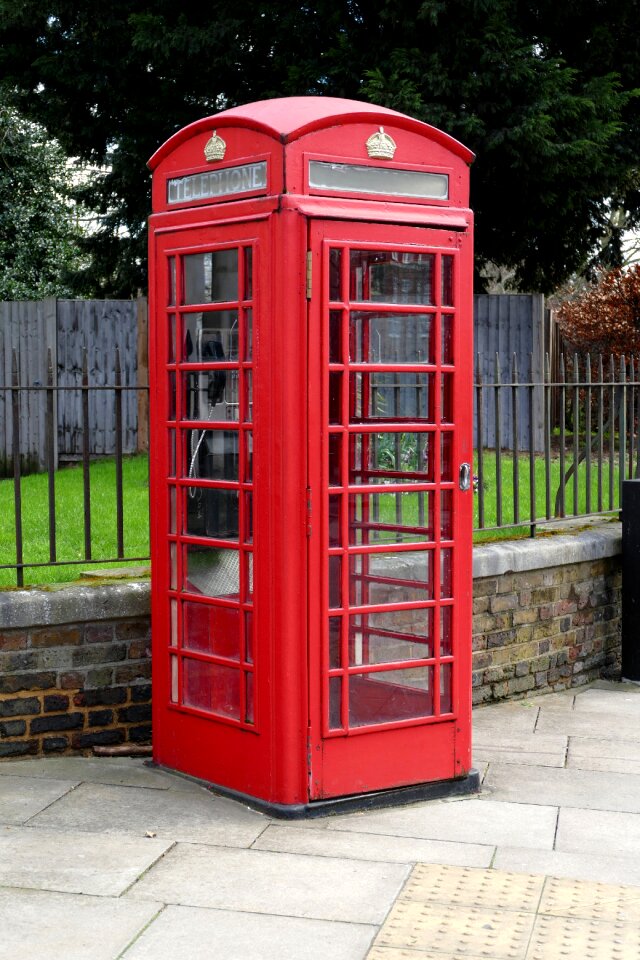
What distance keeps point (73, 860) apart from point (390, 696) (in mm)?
1447

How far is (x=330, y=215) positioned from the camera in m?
4.69

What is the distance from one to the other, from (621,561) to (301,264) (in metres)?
4.11

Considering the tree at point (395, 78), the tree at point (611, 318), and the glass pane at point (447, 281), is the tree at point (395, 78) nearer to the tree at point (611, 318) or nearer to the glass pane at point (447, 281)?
the tree at point (611, 318)

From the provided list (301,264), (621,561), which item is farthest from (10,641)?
(621,561)

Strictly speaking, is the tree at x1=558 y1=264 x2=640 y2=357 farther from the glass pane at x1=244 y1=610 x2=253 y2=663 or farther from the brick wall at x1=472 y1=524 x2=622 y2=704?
the glass pane at x1=244 y1=610 x2=253 y2=663

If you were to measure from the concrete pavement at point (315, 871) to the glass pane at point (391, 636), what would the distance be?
2.07ft

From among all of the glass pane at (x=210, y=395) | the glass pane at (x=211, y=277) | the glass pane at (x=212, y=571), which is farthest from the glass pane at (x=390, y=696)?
the glass pane at (x=211, y=277)

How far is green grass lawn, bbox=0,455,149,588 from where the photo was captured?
728 cm

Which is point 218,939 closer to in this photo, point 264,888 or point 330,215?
point 264,888

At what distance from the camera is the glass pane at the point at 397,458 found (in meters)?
5.03

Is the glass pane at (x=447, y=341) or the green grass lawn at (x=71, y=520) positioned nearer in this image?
the glass pane at (x=447, y=341)

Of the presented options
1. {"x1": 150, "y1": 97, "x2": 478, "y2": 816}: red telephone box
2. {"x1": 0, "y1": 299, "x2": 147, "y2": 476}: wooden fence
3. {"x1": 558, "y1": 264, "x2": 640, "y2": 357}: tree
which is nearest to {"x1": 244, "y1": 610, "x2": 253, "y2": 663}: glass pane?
{"x1": 150, "y1": 97, "x2": 478, "y2": 816}: red telephone box

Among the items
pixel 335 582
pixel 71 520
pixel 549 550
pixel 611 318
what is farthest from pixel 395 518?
pixel 611 318

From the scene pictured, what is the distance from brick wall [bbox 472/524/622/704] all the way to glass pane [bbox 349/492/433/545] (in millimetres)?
1691
